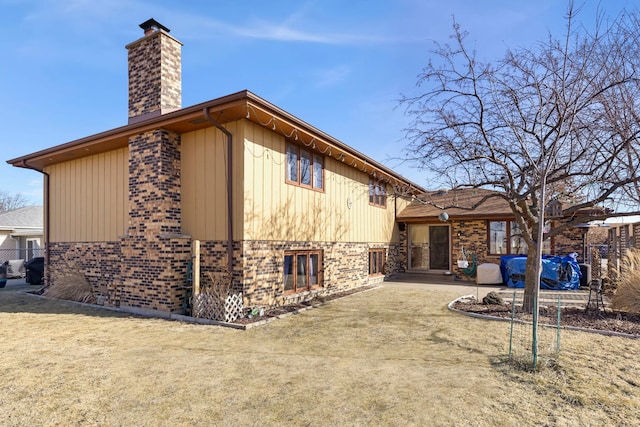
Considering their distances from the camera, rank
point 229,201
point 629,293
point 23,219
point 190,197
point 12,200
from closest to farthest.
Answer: point 629,293 → point 229,201 → point 190,197 → point 23,219 → point 12,200

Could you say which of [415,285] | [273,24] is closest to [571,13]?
[273,24]

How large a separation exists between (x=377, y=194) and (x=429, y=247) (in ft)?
13.7

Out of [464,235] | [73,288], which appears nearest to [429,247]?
[464,235]

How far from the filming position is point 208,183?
848 cm

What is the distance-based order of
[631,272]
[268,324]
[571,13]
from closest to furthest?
1. [571,13]
2. [268,324]
3. [631,272]

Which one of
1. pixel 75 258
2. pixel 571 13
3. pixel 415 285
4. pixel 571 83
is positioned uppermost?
pixel 571 13

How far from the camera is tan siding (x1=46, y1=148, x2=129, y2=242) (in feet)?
33.5

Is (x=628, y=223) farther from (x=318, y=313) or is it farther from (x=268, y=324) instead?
(x=268, y=324)

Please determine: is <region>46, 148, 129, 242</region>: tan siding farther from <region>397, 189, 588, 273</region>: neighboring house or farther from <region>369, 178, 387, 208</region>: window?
<region>397, 189, 588, 273</region>: neighboring house

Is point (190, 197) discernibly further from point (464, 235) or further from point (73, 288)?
point (464, 235)

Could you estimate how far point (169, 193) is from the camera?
8.63 metres

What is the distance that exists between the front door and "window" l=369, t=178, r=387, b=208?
2760 mm

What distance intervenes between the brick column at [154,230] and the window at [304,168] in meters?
2.72

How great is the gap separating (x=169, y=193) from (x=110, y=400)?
551 centimetres
